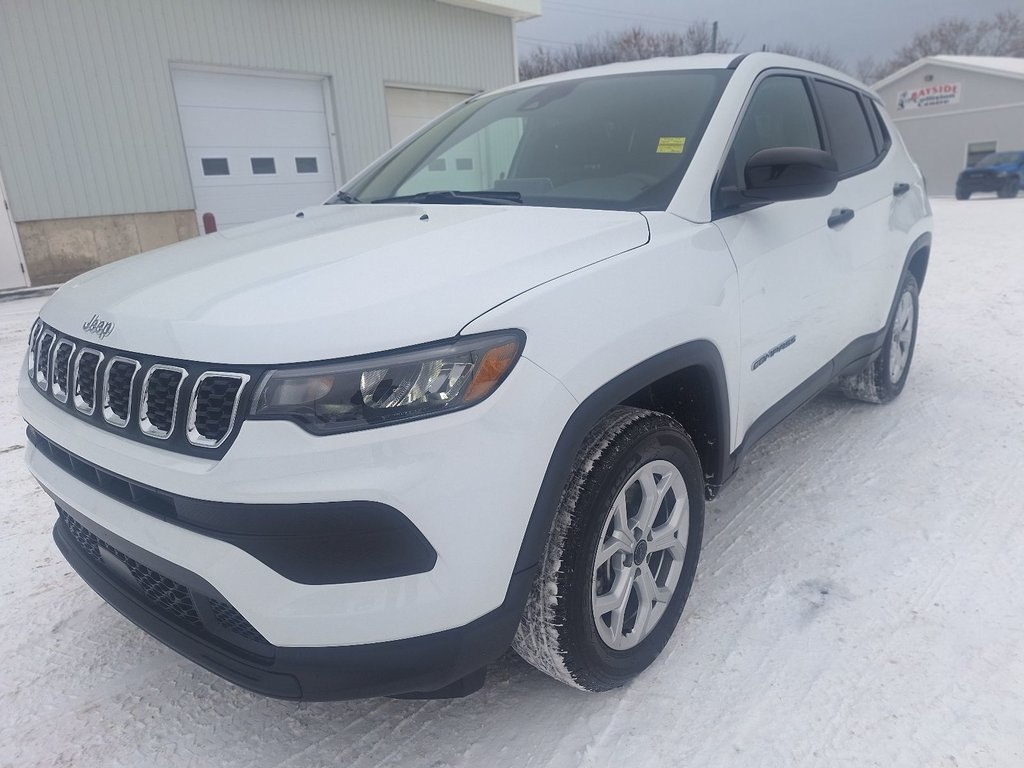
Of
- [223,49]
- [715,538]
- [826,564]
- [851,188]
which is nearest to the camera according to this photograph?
[826,564]

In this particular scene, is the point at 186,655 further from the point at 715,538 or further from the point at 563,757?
the point at 715,538

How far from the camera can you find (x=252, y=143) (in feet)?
35.9

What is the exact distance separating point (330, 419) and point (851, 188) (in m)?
2.70

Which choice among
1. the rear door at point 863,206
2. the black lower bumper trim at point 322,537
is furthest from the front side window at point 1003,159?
the black lower bumper trim at point 322,537

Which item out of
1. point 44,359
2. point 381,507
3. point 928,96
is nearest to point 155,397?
point 381,507

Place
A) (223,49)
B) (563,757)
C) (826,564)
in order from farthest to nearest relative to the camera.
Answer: (223,49) < (826,564) < (563,757)

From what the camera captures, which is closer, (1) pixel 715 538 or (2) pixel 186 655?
(2) pixel 186 655

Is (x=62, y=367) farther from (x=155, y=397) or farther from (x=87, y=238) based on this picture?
(x=87, y=238)

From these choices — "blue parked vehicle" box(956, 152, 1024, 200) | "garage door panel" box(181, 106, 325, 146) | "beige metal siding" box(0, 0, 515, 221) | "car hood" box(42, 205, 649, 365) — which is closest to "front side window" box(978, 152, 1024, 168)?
"blue parked vehicle" box(956, 152, 1024, 200)

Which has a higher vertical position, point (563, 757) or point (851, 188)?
point (851, 188)

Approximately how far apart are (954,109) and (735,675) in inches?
1422

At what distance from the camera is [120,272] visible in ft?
7.18

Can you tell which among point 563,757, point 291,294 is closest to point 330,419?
point 291,294

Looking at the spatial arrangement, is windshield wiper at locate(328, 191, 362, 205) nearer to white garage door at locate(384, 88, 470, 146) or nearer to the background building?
the background building
